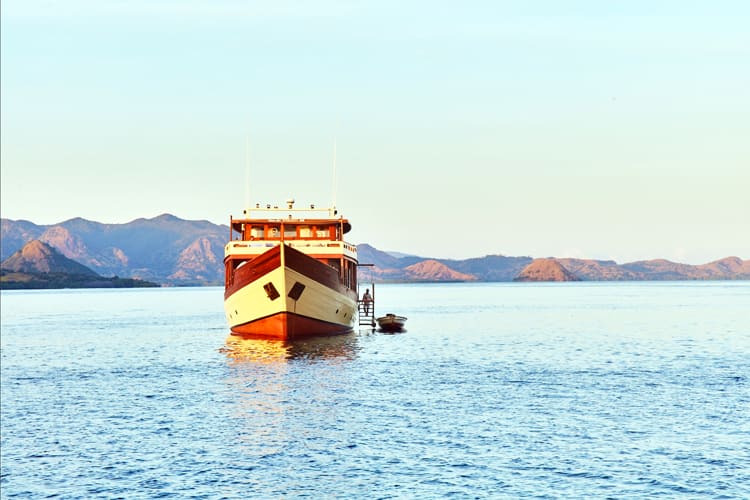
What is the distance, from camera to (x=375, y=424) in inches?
1240

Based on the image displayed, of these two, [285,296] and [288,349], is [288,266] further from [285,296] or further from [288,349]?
[288,349]

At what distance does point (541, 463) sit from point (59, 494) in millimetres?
14414

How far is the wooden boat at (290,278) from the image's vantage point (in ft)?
185

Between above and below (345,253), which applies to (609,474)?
below

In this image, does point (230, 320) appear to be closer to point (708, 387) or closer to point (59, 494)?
point (708, 387)

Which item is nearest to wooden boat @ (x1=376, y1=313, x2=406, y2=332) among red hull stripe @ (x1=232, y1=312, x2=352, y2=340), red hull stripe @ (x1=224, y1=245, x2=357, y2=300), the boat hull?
the boat hull

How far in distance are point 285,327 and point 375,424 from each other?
27.8m

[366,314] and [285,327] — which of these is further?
[366,314]

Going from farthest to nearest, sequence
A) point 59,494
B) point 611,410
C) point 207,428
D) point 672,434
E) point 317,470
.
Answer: point 611,410 → point 207,428 → point 672,434 → point 317,470 → point 59,494

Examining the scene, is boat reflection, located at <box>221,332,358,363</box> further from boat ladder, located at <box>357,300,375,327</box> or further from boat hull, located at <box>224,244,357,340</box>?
boat ladder, located at <box>357,300,375,327</box>

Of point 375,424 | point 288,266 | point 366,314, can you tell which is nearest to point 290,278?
point 288,266

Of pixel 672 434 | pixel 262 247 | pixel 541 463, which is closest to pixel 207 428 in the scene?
pixel 541 463

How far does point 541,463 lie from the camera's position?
83.5 feet

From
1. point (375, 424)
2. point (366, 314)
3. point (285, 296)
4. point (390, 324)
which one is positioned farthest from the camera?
point (366, 314)
